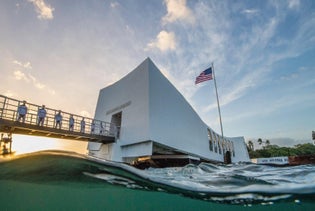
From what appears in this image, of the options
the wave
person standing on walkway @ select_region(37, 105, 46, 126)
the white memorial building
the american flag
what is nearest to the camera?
the wave

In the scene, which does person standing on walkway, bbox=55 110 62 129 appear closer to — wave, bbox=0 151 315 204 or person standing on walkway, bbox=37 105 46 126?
person standing on walkway, bbox=37 105 46 126

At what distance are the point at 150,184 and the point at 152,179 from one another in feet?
1.48

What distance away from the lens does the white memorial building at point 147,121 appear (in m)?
20.3

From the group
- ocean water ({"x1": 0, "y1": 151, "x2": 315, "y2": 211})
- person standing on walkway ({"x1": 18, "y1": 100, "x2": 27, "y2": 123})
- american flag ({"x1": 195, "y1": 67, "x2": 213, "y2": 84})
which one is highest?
american flag ({"x1": 195, "y1": 67, "x2": 213, "y2": 84})

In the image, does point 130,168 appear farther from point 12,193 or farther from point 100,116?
point 100,116

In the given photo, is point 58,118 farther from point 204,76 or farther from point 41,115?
point 204,76

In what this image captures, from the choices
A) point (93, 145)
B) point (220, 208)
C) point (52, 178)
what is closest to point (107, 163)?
point (52, 178)

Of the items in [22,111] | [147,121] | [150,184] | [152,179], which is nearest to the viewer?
[152,179]

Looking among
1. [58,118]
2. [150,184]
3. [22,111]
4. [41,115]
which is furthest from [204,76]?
[150,184]

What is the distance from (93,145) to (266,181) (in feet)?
78.4

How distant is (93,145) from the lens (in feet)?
87.2

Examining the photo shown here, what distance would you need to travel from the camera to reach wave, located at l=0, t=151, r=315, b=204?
5539mm

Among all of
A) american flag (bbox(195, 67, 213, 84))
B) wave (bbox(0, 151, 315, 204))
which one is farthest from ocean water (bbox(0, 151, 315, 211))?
american flag (bbox(195, 67, 213, 84))

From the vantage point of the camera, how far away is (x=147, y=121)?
19750mm
